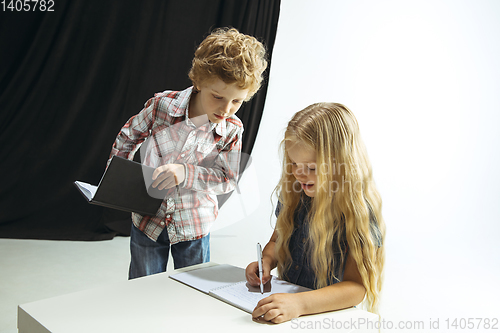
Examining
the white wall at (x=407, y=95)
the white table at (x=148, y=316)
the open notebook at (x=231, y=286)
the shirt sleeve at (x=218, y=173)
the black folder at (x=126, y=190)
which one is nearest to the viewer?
→ the white table at (x=148, y=316)

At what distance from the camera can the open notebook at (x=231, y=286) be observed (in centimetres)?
77

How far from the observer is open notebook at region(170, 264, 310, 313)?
0.77 metres

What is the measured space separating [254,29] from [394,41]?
1234 mm

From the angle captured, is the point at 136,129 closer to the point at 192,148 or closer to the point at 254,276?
the point at 192,148

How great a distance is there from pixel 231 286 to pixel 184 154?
1.52 ft

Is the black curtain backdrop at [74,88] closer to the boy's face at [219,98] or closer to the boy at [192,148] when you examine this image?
the boy at [192,148]

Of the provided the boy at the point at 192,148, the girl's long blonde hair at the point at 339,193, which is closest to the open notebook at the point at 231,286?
the girl's long blonde hair at the point at 339,193

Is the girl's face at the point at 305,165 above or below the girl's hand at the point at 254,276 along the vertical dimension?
above

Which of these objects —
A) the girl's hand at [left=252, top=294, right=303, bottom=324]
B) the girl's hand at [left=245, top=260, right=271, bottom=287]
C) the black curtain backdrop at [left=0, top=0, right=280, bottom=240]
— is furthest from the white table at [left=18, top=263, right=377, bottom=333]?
the black curtain backdrop at [left=0, top=0, right=280, bottom=240]

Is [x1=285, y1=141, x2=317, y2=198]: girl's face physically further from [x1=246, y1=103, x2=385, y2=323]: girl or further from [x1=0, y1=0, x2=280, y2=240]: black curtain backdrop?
[x1=0, y1=0, x2=280, y2=240]: black curtain backdrop

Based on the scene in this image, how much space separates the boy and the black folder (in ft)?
0.11

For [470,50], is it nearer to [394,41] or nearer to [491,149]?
[394,41]

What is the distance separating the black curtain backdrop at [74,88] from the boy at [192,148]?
205cm

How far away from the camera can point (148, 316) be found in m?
0.69
